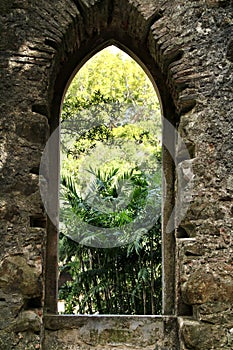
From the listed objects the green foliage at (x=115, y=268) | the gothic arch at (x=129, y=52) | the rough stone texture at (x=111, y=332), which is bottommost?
the rough stone texture at (x=111, y=332)

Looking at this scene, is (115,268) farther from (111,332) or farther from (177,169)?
(177,169)

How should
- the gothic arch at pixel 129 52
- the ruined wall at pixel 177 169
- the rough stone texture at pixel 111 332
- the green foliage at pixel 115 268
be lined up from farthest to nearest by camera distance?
the green foliage at pixel 115 268 < the gothic arch at pixel 129 52 < the rough stone texture at pixel 111 332 < the ruined wall at pixel 177 169

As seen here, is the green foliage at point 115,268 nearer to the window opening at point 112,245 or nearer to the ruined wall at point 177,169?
the window opening at point 112,245

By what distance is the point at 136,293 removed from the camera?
5.96 metres

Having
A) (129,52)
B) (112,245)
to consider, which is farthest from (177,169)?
→ (112,245)

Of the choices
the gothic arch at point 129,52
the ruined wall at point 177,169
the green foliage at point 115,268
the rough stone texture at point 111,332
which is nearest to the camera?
the ruined wall at point 177,169

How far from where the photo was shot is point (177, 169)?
3.16m

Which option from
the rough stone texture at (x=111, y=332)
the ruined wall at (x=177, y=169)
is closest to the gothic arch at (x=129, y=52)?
the ruined wall at (x=177, y=169)

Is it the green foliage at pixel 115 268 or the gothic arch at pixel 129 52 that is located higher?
the gothic arch at pixel 129 52

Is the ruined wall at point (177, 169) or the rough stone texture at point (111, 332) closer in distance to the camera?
the ruined wall at point (177, 169)

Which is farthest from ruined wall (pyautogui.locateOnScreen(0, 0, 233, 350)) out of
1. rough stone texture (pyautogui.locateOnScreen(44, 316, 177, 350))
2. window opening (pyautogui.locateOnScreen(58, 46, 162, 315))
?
window opening (pyautogui.locateOnScreen(58, 46, 162, 315))

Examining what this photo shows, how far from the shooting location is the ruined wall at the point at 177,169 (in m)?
2.84

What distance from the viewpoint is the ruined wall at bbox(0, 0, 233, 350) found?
2.84m

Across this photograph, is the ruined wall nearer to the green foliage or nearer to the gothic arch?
the gothic arch
